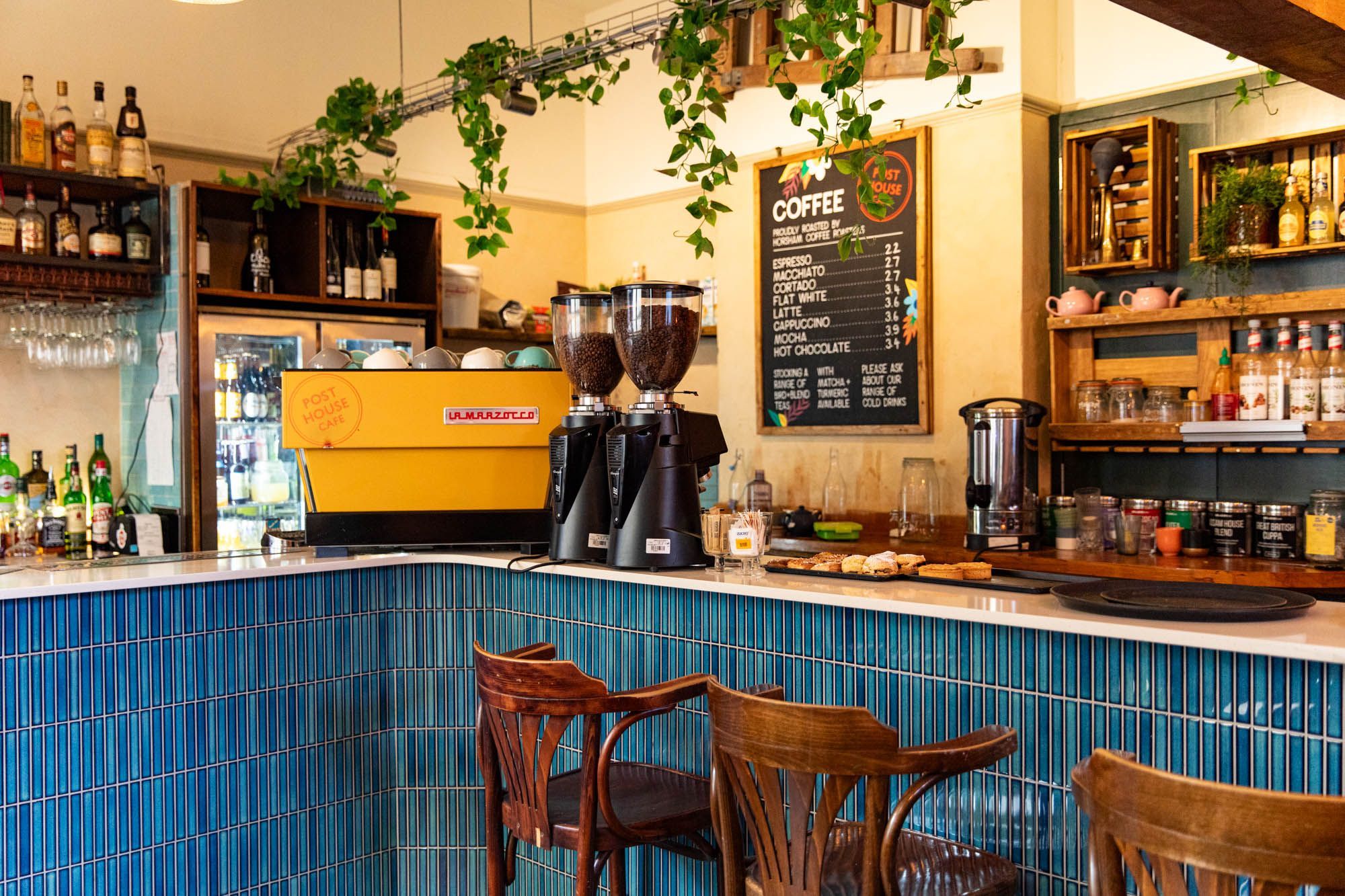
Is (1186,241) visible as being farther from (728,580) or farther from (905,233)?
(728,580)

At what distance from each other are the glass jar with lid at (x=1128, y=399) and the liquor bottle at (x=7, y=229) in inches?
159

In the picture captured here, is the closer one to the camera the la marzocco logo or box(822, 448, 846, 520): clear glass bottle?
the la marzocco logo

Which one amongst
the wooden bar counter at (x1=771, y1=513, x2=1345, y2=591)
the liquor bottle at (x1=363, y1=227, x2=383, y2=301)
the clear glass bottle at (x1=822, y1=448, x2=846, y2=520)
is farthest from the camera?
the liquor bottle at (x1=363, y1=227, x2=383, y2=301)

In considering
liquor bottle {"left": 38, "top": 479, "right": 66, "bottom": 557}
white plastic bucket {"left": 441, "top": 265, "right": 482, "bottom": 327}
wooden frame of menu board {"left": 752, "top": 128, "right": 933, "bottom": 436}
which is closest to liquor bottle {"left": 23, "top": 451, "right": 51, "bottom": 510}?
liquor bottle {"left": 38, "top": 479, "right": 66, "bottom": 557}

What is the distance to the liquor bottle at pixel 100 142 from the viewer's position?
461 cm

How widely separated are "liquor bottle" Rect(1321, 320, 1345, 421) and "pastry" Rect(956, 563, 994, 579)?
6.65 ft

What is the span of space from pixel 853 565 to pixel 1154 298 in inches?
91.6

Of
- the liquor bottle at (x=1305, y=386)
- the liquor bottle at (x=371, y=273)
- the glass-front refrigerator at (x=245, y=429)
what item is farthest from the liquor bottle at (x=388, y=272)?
the liquor bottle at (x=1305, y=386)

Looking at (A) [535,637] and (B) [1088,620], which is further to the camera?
(A) [535,637]

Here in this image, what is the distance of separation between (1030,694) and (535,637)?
4.27ft

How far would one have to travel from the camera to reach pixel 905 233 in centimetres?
487

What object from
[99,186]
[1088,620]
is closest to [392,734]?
[1088,620]

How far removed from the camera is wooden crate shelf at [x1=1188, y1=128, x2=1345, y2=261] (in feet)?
13.0

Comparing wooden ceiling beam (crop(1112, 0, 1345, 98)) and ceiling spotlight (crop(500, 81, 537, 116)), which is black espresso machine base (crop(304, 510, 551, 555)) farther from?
ceiling spotlight (crop(500, 81, 537, 116))
